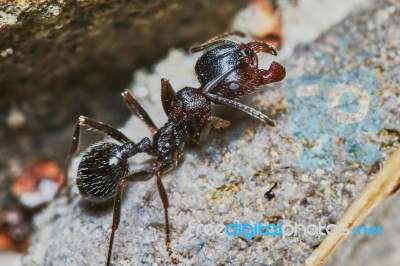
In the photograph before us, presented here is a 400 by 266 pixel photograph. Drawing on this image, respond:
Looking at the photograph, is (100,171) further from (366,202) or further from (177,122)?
(366,202)

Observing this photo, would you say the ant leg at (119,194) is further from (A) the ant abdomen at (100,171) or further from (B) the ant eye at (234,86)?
(B) the ant eye at (234,86)

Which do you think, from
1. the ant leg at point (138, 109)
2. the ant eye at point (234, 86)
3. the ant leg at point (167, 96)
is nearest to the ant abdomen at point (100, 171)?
the ant leg at point (138, 109)

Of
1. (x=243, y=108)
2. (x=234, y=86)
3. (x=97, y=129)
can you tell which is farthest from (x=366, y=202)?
(x=97, y=129)

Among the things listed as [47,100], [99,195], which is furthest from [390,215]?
[47,100]

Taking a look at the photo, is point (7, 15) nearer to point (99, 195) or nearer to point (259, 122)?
point (99, 195)

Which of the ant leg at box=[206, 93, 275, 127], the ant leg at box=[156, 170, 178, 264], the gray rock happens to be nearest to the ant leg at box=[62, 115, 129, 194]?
the gray rock

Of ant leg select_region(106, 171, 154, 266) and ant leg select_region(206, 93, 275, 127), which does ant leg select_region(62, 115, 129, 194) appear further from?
ant leg select_region(206, 93, 275, 127)
